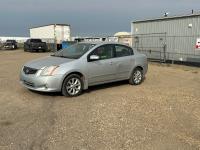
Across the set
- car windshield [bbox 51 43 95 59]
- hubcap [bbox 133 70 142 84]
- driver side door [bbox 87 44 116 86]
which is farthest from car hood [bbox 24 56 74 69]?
hubcap [bbox 133 70 142 84]

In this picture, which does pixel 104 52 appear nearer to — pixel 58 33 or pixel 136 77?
pixel 136 77

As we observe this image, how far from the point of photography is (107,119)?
7.23 m

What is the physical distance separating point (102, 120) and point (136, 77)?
4.96 m

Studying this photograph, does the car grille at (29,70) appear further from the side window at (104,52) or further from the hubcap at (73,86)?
the side window at (104,52)

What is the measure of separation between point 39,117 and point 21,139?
1464 mm

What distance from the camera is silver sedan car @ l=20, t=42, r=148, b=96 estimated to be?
30.5ft

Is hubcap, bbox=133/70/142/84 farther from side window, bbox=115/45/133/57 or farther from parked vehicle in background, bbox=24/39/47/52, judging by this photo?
parked vehicle in background, bbox=24/39/47/52

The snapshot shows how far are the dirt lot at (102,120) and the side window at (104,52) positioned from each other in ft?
3.57

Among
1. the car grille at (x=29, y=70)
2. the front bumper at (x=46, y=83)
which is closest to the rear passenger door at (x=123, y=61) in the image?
the front bumper at (x=46, y=83)

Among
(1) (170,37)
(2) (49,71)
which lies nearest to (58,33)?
(1) (170,37)

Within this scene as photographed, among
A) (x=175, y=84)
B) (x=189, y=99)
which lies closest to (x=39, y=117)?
(x=189, y=99)

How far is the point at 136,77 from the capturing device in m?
11.9

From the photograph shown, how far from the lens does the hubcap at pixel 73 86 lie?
955cm

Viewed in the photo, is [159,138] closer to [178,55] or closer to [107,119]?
[107,119]
